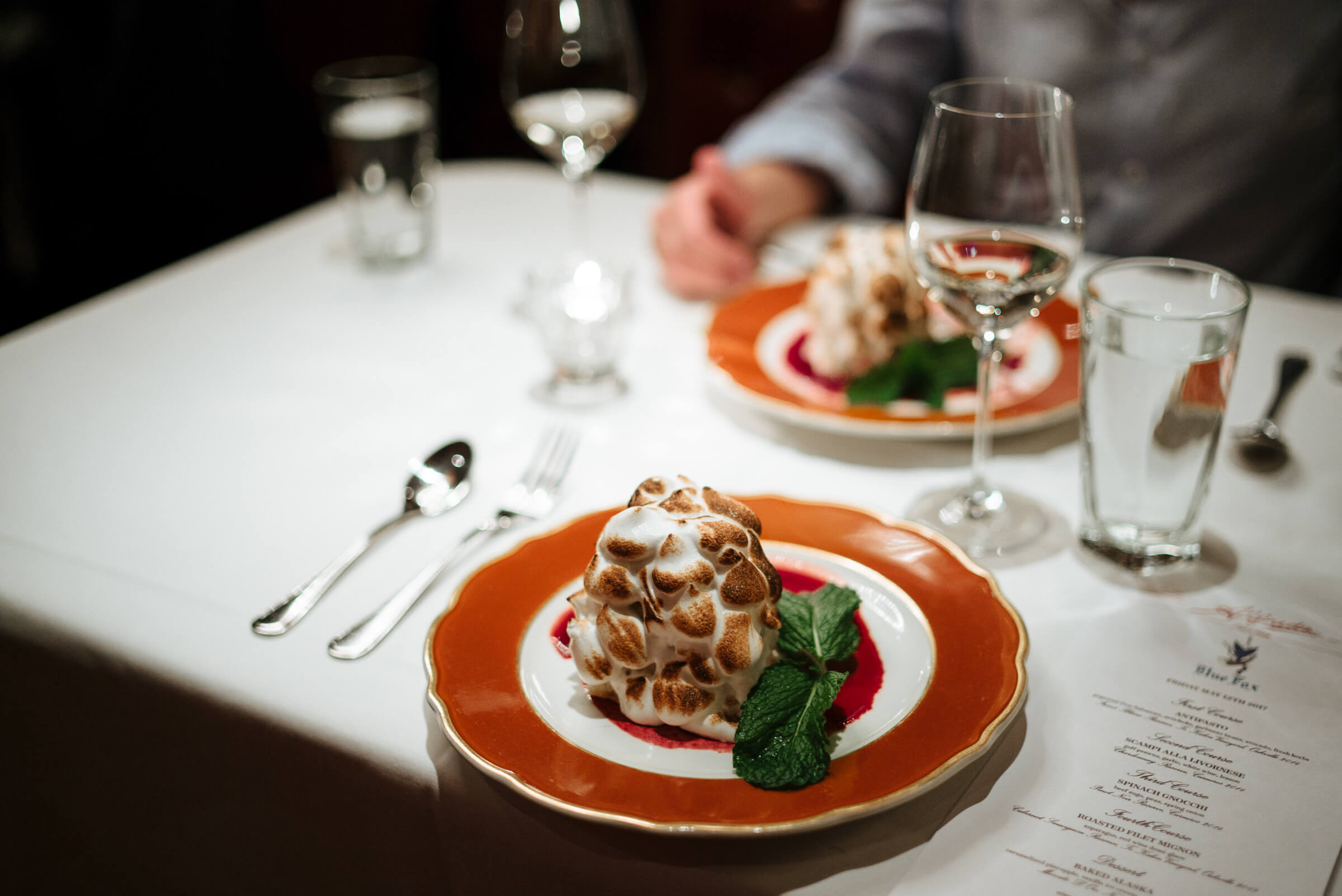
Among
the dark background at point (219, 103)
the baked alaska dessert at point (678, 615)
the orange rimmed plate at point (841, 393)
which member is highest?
the baked alaska dessert at point (678, 615)

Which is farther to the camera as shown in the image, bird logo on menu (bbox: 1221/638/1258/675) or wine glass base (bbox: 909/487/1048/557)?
wine glass base (bbox: 909/487/1048/557)

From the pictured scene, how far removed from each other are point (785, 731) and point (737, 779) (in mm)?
36

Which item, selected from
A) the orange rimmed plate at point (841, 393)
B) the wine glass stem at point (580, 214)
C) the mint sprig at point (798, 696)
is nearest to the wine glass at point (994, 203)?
the orange rimmed plate at point (841, 393)

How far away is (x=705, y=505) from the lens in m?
0.58

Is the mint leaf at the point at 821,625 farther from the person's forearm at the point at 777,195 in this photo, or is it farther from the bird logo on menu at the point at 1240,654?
the person's forearm at the point at 777,195

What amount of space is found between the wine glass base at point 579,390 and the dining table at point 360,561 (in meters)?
0.01

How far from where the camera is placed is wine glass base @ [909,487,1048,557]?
0.81 meters

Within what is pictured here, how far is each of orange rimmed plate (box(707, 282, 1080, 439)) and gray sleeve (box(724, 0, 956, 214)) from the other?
43 cm

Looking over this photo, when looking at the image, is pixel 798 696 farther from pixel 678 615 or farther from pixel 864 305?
pixel 864 305

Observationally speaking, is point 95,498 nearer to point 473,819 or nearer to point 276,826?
point 276,826

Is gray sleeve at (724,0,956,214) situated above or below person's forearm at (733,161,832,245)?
above

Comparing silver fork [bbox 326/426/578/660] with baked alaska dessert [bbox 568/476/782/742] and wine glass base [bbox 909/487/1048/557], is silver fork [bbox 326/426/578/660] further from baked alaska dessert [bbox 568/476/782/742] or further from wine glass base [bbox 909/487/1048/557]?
wine glass base [bbox 909/487/1048/557]

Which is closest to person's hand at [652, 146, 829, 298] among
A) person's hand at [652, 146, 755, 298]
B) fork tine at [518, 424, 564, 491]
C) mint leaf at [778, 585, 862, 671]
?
person's hand at [652, 146, 755, 298]

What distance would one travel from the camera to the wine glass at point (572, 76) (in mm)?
1204
